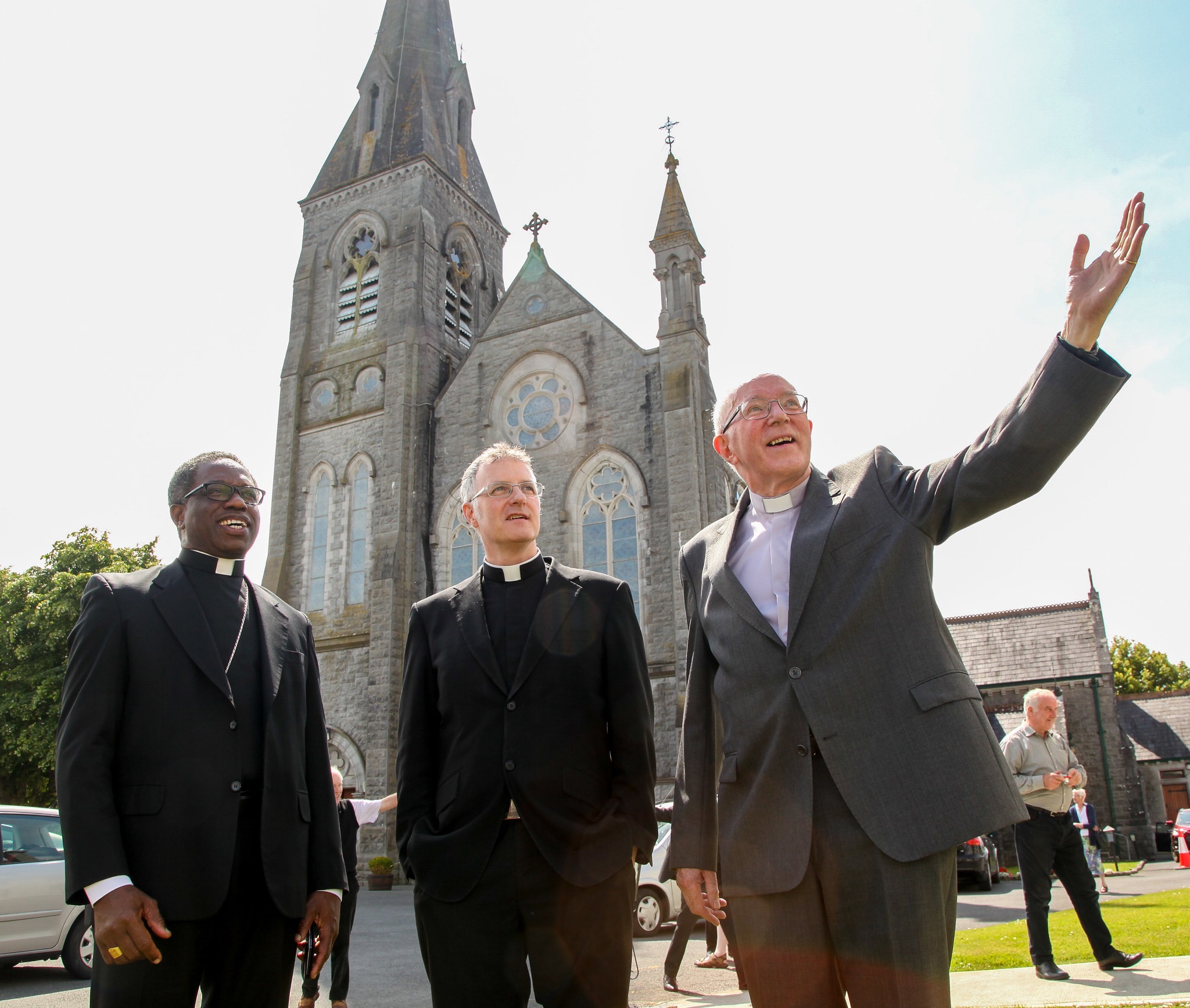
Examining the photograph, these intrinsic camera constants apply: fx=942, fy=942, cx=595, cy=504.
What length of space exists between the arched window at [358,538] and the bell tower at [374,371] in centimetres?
4

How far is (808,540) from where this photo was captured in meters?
2.93

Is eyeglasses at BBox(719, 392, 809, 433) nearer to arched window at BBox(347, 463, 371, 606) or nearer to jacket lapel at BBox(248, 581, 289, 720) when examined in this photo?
jacket lapel at BBox(248, 581, 289, 720)

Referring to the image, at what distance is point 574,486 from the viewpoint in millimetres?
21000

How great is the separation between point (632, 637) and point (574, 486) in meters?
17.7

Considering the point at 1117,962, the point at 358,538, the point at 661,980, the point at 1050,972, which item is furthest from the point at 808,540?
the point at 358,538

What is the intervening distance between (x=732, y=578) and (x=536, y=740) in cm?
83

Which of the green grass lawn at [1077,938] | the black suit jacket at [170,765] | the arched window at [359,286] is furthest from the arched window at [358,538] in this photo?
the black suit jacket at [170,765]

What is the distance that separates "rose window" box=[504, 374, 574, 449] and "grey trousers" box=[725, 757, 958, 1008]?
1908 centimetres

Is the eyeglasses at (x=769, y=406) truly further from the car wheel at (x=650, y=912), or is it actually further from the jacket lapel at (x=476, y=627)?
the car wheel at (x=650, y=912)

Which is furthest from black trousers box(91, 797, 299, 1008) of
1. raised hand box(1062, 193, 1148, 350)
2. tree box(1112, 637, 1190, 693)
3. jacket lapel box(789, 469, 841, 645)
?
tree box(1112, 637, 1190, 693)

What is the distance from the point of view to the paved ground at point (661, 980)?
506cm

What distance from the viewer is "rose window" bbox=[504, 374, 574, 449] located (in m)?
21.8

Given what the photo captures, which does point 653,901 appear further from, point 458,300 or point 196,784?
point 458,300

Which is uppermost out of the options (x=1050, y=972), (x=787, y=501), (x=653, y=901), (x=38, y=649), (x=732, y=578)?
(x=38, y=649)
